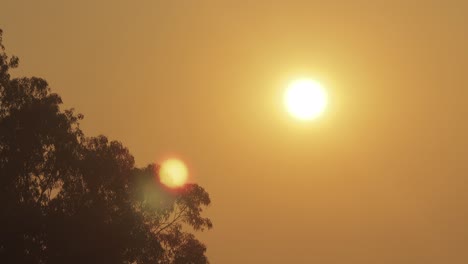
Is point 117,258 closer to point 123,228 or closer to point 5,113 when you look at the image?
point 123,228

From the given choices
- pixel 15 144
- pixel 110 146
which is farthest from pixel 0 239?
pixel 110 146

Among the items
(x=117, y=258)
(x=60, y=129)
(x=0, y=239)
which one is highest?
(x=60, y=129)

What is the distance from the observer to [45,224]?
41.5 meters

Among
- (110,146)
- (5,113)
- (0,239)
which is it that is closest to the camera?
(0,239)

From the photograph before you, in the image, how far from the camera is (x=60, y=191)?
144 ft

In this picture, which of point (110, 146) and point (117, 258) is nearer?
point (117, 258)

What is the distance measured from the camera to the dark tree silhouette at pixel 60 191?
41.2m

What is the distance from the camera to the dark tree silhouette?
41250 mm

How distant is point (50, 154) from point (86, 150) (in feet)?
7.81

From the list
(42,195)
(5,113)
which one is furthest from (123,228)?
(5,113)

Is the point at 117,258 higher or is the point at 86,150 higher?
the point at 86,150

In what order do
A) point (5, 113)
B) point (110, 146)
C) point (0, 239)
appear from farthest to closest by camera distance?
point (110, 146), point (5, 113), point (0, 239)

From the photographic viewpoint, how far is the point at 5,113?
141 feet

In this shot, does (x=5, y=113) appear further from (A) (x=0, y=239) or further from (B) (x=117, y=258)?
(B) (x=117, y=258)
